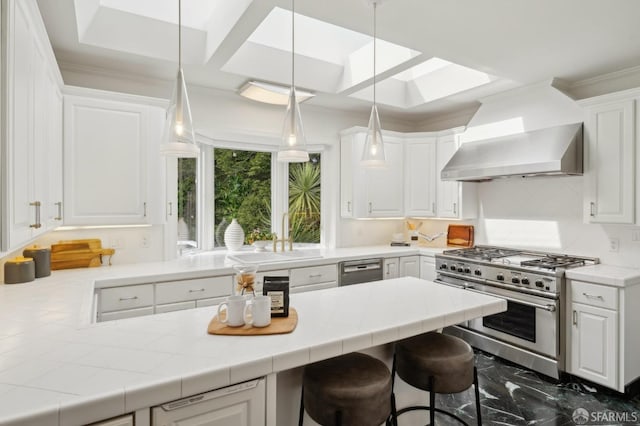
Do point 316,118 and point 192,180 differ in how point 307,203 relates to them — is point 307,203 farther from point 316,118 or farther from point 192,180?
point 192,180

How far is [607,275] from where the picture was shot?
2.66 meters

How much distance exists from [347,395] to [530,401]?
194 centimetres

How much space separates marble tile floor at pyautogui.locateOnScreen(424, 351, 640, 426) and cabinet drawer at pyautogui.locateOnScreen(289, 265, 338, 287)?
1411mm

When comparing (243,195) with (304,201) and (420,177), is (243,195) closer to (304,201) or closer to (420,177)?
(304,201)

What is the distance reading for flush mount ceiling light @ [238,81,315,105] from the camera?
3.27 metres

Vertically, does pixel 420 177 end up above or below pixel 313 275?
above

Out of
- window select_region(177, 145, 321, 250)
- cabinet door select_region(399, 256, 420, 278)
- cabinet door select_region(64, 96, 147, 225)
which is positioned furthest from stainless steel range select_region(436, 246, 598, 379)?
cabinet door select_region(64, 96, 147, 225)

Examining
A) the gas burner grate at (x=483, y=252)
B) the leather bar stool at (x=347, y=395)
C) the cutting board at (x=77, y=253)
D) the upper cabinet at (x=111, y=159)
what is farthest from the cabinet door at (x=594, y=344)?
the cutting board at (x=77, y=253)

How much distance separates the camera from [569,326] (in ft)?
9.36

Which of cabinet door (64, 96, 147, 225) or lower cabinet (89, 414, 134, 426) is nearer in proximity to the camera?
lower cabinet (89, 414, 134, 426)

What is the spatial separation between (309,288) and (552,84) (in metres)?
2.90

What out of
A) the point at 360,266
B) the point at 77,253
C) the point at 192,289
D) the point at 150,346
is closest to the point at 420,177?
the point at 360,266

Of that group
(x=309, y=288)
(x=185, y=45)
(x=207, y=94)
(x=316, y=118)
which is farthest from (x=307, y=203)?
(x=185, y=45)

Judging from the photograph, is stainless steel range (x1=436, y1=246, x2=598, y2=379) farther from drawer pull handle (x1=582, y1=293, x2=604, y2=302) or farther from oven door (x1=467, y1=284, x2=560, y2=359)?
drawer pull handle (x1=582, y1=293, x2=604, y2=302)
